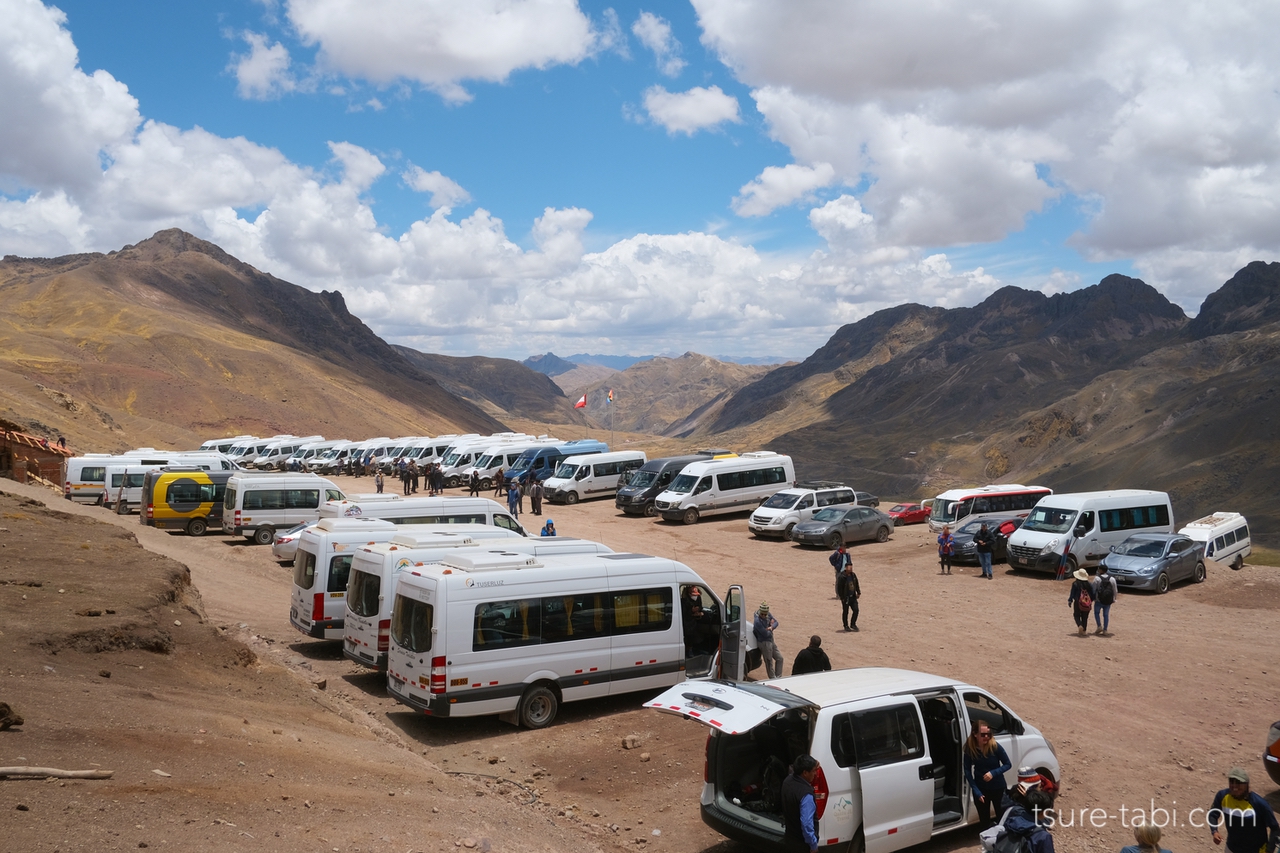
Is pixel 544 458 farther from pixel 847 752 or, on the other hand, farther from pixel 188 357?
pixel 188 357

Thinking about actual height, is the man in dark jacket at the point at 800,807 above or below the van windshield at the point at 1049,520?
below

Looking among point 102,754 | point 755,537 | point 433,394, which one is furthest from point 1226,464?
point 433,394

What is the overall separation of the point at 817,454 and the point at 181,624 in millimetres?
108485

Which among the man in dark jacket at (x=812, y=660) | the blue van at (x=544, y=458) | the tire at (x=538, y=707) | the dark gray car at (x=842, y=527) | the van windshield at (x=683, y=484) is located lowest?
the tire at (x=538, y=707)

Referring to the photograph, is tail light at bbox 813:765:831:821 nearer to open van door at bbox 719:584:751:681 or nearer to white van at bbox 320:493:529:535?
open van door at bbox 719:584:751:681

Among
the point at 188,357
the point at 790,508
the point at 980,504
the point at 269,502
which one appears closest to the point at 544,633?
the point at 269,502

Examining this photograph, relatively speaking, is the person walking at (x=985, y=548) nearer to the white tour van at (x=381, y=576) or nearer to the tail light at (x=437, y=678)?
the white tour van at (x=381, y=576)

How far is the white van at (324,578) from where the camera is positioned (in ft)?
52.7

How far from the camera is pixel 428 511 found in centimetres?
2311

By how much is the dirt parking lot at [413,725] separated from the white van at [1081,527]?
318 cm

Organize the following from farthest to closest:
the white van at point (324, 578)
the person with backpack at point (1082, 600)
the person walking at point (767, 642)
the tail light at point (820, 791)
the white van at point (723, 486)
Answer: the white van at point (723, 486)
the person with backpack at point (1082, 600)
the white van at point (324, 578)
the person walking at point (767, 642)
the tail light at point (820, 791)

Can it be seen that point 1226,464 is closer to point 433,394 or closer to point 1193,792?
point 1193,792

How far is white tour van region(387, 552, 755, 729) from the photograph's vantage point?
11883 mm

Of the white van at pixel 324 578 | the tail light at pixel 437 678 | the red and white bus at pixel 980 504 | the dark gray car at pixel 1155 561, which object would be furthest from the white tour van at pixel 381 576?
the red and white bus at pixel 980 504
